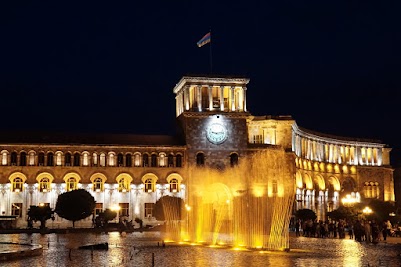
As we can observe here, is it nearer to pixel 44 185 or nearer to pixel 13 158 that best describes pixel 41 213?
pixel 44 185

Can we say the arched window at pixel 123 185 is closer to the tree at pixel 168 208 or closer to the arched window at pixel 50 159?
the tree at pixel 168 208

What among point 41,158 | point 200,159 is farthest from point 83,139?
point 200,159

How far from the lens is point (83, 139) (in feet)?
241

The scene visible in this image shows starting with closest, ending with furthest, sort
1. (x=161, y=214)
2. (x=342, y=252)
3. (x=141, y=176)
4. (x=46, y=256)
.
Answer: (x=46, y=256) < (x=342, y=252) < (x=161, y=214) < (x=141, y=176)

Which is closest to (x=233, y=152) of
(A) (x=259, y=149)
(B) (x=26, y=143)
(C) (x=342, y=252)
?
(A) (x=259, y=149)

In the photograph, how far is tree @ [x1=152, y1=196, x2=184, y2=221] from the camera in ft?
219

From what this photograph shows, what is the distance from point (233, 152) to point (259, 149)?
3.42m

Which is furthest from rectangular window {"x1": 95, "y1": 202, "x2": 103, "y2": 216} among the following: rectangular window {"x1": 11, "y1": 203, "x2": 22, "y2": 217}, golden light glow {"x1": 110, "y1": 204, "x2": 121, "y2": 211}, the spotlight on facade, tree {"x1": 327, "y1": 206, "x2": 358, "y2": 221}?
the spotlight on facade

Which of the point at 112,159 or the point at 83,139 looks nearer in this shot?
the point at 112,159

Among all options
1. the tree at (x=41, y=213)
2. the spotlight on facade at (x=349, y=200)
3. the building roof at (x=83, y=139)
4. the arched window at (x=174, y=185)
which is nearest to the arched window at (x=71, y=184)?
the building roof at (x=83, y=139)

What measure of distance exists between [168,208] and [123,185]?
288 inches

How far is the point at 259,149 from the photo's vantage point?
76188 millimetres

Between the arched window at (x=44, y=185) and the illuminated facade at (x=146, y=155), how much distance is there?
96 mm

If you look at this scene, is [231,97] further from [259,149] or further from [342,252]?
[342,252]
